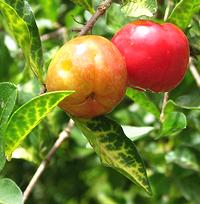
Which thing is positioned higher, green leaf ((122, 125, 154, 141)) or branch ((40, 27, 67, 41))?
green leaf ((122, 125, 154, 141))

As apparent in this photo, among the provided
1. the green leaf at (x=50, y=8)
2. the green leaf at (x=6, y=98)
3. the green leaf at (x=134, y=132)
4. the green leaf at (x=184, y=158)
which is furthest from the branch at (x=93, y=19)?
the green leaf at (x=50, y=8)

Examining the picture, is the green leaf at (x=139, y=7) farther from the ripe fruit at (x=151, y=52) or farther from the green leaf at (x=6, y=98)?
the green leaf at (x=6, y=98)

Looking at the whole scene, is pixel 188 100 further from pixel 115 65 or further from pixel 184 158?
pixel 115 65

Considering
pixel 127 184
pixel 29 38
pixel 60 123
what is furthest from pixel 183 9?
pixel 127 184

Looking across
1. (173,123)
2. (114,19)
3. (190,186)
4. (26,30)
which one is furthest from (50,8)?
(26,30)

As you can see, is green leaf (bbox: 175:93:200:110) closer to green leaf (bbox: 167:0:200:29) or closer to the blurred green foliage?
the blurred green foliage

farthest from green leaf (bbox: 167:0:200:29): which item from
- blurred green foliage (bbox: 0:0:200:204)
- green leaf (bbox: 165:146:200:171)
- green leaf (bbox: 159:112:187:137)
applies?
green leaf (bbox: 165:146:200:171)
